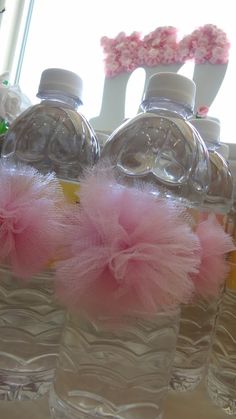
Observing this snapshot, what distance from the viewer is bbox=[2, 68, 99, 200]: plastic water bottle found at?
54 cm

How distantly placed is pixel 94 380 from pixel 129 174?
219 millimetres

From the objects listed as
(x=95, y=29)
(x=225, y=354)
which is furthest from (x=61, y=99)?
(x=95, y=29)

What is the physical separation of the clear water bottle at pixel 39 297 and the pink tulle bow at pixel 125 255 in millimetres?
74

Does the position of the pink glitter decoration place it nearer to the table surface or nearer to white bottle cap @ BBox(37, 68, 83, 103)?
white bottle cap @ BBox(37, 68, 83, 103)

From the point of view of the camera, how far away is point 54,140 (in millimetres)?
562

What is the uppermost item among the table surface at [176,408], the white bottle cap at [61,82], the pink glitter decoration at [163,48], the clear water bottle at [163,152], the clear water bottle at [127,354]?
the pink glitter decoration at [163,48]

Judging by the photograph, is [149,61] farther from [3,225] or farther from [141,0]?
[3,225]

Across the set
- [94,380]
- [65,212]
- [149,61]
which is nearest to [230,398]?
[94,380]

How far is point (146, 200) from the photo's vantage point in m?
0.35

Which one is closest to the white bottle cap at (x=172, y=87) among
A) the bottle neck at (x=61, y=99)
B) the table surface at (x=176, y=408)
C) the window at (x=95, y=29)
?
the bottle neck at (x=61, y=99)

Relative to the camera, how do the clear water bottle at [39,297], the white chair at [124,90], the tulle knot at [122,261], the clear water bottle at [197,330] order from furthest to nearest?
the white chair at [124,90], the clear water bottle at [197,330], the clear water bottle at [39,297], the tulle knot at [122,261]

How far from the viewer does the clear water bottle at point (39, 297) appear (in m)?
0.44

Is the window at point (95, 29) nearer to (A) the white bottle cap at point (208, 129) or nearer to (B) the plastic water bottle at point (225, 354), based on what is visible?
(A) the white bottle cap at point (208, 129)

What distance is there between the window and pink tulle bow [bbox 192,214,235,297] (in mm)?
568
